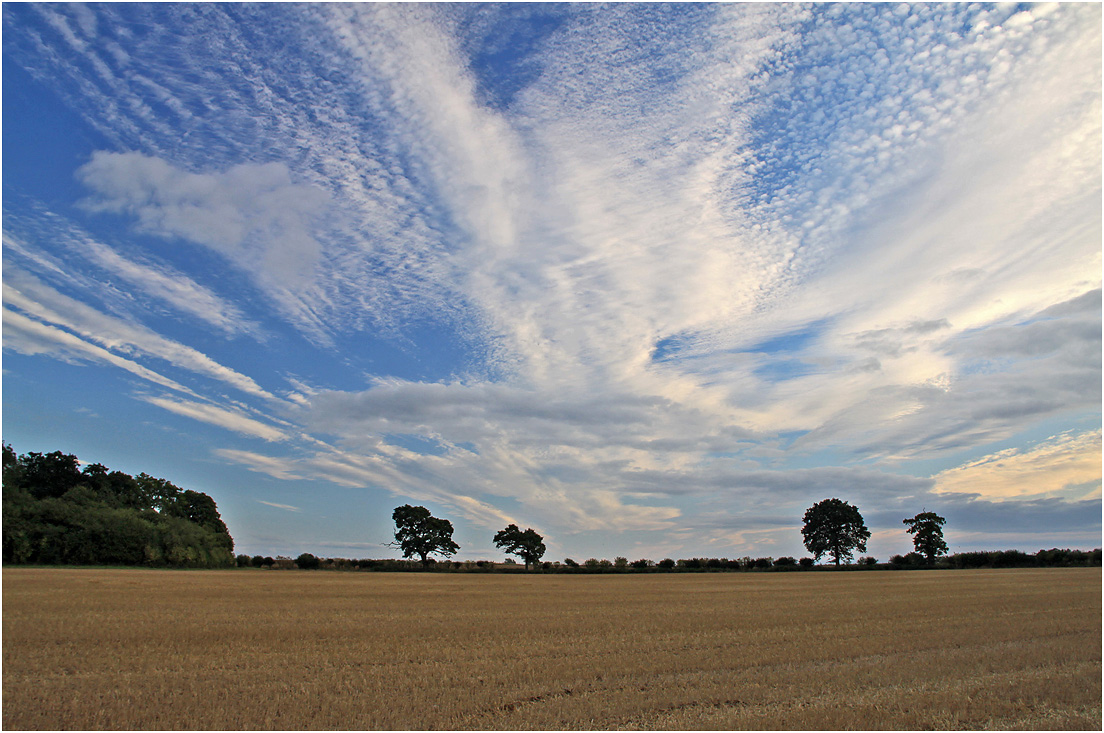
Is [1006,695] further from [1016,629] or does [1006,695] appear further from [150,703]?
[150,703]

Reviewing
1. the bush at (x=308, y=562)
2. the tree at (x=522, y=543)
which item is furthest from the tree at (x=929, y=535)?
the bush at (x=308, y=562)

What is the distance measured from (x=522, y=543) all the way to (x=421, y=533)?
1993 cm

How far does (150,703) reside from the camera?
30.2 ft

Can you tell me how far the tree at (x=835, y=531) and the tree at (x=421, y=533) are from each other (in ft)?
234

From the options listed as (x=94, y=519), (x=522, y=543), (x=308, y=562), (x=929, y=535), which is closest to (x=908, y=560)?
(x=929, y=535)

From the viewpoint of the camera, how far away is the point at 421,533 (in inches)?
4161

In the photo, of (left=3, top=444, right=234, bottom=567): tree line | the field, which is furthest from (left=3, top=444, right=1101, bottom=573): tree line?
the field

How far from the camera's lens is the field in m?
8.84

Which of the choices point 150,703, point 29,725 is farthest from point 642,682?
point 29,725

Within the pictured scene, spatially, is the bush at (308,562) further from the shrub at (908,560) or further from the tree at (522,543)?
the shrub at (908,560)

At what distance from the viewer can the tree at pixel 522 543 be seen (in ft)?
371

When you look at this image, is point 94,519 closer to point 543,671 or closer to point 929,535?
point 543,671

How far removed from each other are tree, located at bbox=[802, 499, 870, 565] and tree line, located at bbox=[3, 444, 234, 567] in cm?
10743

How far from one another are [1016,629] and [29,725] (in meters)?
24.1
